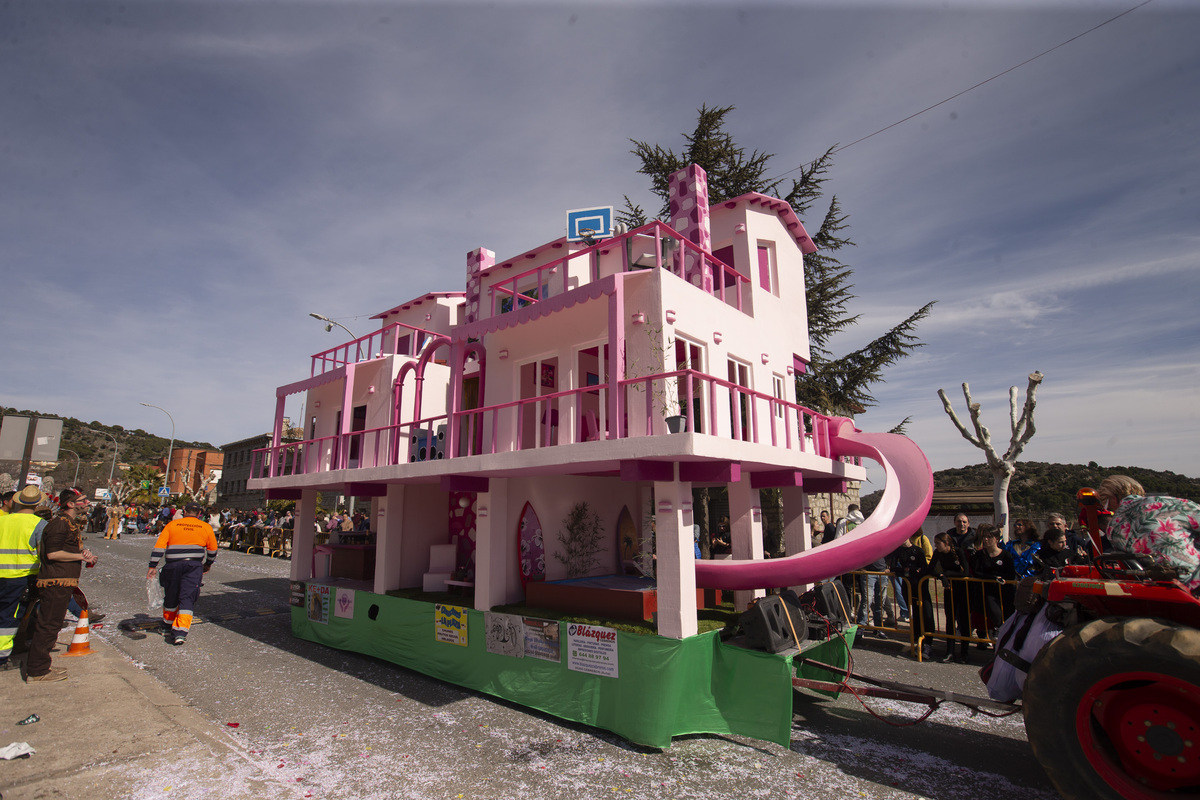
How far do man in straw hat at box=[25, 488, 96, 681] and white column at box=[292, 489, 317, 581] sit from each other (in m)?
5.23

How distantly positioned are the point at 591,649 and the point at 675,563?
1.50m

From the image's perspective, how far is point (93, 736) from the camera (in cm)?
564

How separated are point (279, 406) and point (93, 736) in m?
9.35

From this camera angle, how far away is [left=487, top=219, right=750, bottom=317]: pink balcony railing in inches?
340

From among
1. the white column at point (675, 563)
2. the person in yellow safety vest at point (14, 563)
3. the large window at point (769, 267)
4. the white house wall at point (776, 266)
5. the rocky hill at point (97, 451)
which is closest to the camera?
the white column at point (675, 563)

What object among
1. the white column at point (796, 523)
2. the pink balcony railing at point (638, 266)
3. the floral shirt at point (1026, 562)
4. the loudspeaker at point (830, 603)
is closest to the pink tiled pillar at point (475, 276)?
the pink balcony railing at point (638, 266)

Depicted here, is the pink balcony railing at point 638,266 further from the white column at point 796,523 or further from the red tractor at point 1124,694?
the red tractor at point 1124,694

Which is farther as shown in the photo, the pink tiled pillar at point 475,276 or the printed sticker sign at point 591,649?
the pink tiled pillar at point 475,276

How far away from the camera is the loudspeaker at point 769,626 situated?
6398 mm

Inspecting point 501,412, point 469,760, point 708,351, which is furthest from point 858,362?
point 469,760

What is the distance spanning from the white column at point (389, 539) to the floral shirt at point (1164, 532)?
398 inches

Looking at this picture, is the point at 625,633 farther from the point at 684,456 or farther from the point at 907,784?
the point at 907,784

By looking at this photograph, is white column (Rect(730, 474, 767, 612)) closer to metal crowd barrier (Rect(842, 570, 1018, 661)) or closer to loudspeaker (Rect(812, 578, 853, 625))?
loudspeaker (Rect(812, 578, 853, 625))

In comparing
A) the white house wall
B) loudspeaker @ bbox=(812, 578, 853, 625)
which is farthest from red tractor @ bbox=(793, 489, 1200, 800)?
the white house wall
